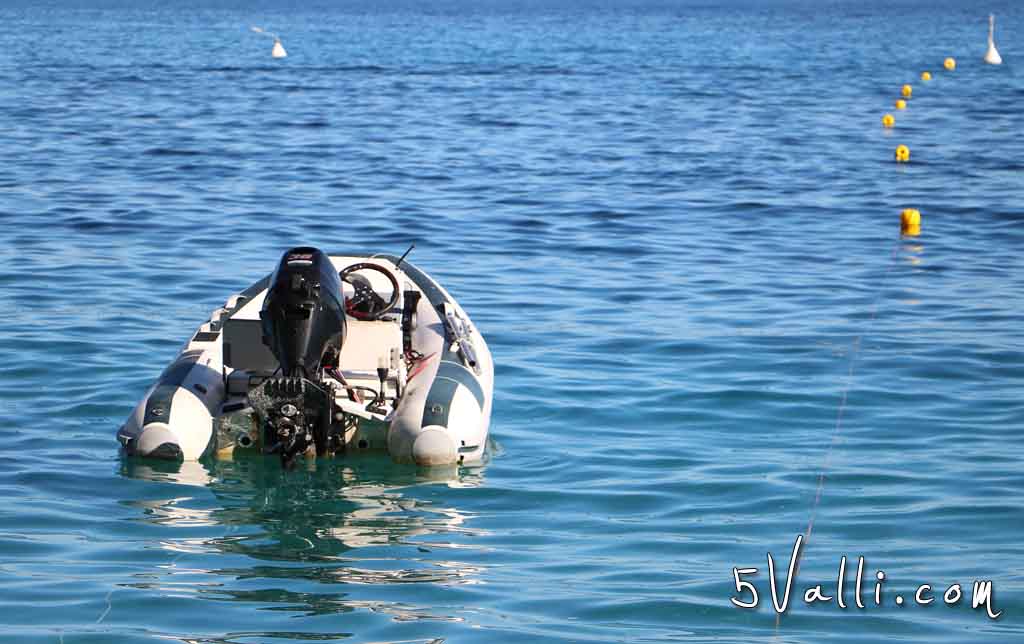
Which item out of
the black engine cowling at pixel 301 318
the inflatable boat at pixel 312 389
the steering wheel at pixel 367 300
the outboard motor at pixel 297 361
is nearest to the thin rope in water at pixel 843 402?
the inflatable boat at pixel 312 389

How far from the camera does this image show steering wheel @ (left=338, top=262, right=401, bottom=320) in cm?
1205

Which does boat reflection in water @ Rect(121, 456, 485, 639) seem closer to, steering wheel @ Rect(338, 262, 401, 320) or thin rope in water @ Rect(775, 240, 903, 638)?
steering wheel @ Rect(338, 262, 401, 320)

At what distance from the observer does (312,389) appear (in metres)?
9.96

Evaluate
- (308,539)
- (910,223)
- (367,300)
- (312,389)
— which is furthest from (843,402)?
(910,223)

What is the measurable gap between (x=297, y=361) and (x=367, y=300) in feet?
7.26

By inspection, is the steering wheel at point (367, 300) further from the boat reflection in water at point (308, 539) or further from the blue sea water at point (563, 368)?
the boat reflection in water at point (308, 539)

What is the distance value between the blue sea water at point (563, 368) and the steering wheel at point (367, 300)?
54.0 inches

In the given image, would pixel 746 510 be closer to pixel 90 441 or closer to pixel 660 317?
pixel 90 441

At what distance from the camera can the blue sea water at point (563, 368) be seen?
870 centimetres

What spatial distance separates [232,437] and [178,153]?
1952cm

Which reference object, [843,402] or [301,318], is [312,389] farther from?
[843,402]

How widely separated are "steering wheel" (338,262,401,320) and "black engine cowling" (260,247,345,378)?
1.67m

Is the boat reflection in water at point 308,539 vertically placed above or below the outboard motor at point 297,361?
below

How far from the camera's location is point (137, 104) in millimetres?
38344
